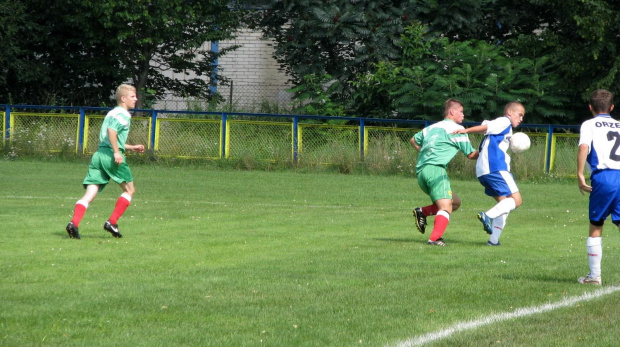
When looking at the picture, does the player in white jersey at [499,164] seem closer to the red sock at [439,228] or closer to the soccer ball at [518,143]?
the soccer ball at [518,143]

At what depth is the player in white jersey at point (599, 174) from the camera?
290 inches

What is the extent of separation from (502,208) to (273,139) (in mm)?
15261

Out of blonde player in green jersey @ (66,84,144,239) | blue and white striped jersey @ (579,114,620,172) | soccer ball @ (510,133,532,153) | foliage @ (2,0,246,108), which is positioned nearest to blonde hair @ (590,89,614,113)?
blue and white striped jersey @ (579,114,620,172)

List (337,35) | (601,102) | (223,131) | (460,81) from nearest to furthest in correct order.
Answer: (601,102) < (223,131) < (460,81) < (337,35)

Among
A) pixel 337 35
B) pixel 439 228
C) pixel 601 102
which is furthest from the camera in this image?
pixel 337 35

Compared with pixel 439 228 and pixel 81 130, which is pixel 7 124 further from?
pixel 439 228

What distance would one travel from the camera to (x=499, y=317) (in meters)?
5.91

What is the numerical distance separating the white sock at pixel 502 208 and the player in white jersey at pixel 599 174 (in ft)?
7.84

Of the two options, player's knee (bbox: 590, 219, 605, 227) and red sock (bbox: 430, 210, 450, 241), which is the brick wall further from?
player's knee (bbox: 590, 219, 605, 227)

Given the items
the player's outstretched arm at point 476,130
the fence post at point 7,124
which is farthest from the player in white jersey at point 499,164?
the fence post at point 7,124

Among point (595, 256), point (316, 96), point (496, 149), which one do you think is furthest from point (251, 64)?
point (595, 256)

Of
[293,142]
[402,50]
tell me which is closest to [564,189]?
[293,142]

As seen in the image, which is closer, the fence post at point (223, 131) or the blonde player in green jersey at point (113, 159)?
the blonde player in green jersey at point (113, 159)

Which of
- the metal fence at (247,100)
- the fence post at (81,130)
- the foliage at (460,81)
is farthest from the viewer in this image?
the metal fence at (247,100)
